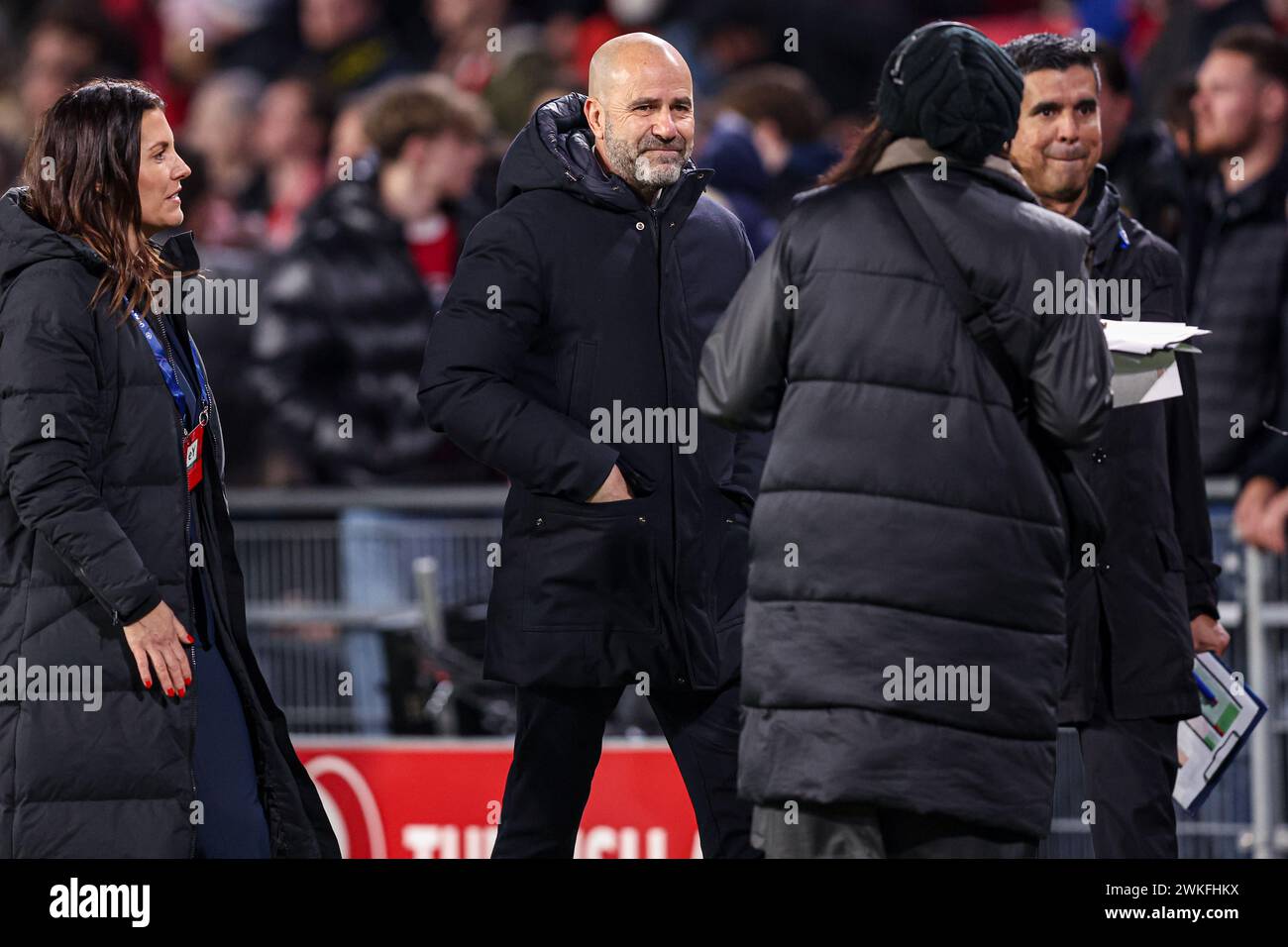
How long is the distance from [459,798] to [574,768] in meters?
1.98

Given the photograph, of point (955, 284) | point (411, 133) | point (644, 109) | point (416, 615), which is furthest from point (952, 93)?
point (411, 133)

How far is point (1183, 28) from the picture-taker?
26.6 feet

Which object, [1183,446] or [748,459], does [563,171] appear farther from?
[1183,446]

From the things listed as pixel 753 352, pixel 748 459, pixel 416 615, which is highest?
pixel 753 352

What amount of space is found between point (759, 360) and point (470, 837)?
295 centimetres

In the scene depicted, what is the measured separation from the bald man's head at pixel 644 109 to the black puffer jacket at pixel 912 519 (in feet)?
2.72

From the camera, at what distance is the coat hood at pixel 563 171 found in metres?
4.43

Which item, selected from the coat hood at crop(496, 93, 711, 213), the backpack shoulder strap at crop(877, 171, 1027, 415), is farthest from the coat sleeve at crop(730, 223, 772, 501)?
the backpack shoulder strap at crop(877, 171, 1027, 415)

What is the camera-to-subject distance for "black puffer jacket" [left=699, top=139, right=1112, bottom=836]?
3.57 metres

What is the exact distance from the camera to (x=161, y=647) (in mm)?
3947

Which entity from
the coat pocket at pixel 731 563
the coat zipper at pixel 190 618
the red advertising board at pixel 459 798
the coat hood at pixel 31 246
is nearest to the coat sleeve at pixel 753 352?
the coat pocket at pixel 731 563

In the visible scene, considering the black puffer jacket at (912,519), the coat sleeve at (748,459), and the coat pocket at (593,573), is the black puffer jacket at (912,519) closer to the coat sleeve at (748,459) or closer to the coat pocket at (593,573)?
Answer: the coat pocket at (593,573)
